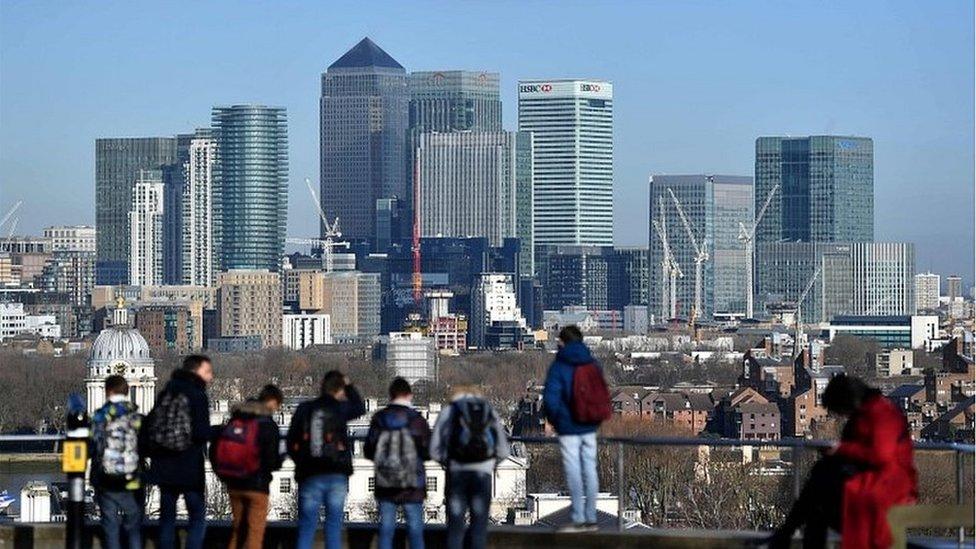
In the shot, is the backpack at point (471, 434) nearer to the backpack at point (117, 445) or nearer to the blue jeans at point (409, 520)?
the blue jeans at point (409, 520)

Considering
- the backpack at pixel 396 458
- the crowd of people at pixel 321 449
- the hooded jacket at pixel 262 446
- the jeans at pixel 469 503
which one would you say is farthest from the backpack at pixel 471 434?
the hooded jacket at pixel 262 446

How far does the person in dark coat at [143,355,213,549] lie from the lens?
1777cm

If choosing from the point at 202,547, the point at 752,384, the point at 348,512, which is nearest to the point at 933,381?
the point at 752,384

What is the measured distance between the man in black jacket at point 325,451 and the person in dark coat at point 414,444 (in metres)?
0.17

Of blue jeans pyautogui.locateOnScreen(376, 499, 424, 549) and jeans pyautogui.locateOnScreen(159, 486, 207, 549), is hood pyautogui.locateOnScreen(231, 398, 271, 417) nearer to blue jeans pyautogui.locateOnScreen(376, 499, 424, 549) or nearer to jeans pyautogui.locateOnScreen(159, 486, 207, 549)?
jeans pyautogui.locateOnScreen(159, 486, 207, 549)

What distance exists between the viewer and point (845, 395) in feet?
51.7

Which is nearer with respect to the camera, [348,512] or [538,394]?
[348,512]

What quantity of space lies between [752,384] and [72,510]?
111060 mm

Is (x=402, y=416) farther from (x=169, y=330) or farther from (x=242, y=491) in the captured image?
(x=169, y=330)

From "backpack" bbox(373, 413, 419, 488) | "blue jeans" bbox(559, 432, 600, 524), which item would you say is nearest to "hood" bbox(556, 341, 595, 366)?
"blue jeans" bbox(559, 432, 600, 524)

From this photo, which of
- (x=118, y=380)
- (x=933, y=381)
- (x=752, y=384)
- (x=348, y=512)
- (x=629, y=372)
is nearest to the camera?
(x=118, y=380)

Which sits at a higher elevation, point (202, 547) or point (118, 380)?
point (118, 380)

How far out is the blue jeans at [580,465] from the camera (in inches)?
709

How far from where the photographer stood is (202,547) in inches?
735
